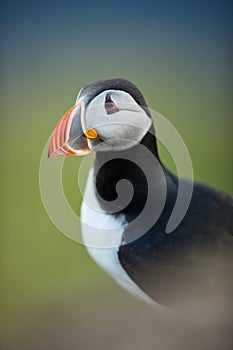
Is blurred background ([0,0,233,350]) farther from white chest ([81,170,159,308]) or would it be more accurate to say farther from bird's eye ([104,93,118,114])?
bird's eye ([104,93,118,114])

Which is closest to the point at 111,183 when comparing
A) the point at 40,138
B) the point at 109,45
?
the point at 40,138

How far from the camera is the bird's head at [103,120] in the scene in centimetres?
137

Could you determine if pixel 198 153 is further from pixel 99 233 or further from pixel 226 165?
pixel 99 233

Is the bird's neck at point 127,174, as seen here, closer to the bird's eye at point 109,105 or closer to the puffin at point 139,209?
the puffin at point 139,209

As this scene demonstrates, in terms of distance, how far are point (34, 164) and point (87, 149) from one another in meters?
0.20

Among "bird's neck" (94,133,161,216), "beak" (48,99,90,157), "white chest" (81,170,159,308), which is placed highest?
"beak" (48,99,90,157)

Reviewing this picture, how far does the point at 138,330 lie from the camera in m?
1.58

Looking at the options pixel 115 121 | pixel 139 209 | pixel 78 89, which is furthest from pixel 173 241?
pixel 78 89

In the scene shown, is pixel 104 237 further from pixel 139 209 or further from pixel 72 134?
pixel 72 134

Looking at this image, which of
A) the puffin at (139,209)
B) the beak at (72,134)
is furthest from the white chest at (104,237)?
the beak at (72,134)

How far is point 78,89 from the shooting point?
1.48 meters

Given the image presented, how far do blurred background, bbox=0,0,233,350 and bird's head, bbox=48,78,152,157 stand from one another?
0.08 metres

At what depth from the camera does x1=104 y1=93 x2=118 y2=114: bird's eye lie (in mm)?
1360

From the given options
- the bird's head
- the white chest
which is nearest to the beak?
the bird's head
